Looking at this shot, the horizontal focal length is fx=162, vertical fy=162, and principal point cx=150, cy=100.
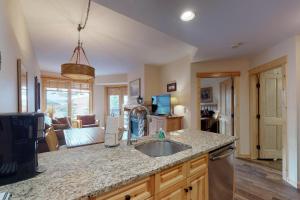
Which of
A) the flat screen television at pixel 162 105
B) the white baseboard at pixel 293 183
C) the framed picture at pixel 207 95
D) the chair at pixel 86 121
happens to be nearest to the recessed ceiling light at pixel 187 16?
the flat screen television at pixel 162 105

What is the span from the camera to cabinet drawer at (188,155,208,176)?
135cm

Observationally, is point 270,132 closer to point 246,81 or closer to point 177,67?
point 246,81

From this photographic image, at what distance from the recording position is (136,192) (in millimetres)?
990

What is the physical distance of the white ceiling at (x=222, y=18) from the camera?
5.57 ft

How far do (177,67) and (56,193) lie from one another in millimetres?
4383

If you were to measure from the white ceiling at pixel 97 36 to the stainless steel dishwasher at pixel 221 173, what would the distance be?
7.40 ft

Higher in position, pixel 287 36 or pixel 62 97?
pixel 287 36

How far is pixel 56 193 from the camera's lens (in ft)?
2.52

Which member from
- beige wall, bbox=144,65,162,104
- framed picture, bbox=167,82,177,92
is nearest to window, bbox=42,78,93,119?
beige wall, bbox=144,65,162,104

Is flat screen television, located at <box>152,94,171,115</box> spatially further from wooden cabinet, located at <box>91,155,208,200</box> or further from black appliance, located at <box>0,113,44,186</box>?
black appliance, located at <box>0,113,44,186</box>

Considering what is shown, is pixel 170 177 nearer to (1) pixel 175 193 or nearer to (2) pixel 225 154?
(1) pixel 175 193

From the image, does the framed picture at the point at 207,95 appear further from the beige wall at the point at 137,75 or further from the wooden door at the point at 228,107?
the beige wall at the point at 137,75

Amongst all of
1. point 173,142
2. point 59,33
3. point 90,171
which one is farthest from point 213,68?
point 90,171

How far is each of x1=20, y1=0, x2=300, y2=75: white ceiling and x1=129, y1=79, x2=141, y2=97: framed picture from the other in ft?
5.22
